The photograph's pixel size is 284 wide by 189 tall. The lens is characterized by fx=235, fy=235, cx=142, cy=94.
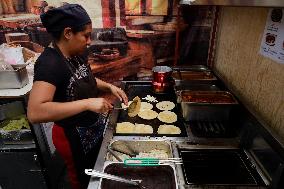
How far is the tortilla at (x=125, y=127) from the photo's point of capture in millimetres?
2236

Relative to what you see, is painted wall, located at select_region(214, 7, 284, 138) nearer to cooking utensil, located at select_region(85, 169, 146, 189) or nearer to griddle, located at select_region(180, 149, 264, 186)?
griddle, located at select_region(180, 149, 264, 186)

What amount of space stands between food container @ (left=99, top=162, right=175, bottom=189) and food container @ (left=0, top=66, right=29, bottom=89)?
1.67m

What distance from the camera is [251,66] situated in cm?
234

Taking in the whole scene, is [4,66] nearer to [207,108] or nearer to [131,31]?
[131,31]

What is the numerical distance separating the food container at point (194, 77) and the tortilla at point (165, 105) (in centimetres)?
31

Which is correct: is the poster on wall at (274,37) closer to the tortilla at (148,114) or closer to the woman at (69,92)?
the tortilla at (148,114)

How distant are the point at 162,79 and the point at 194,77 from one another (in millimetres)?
516

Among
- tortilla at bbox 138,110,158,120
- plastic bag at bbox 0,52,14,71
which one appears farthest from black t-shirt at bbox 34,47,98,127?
plastic bag at bbox 0,52,14,71

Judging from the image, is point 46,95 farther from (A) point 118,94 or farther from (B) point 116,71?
(B) point 116,71

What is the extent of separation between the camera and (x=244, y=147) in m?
2.00

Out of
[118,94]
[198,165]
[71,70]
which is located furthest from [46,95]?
[198,165]

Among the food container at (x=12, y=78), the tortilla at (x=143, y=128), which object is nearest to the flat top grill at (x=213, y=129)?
the tortilla at (x=143, y=128)

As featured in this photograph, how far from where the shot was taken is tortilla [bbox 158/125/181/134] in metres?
Answer: 2.24

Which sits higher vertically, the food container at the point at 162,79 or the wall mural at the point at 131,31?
the wall mural at the point at 131,31
